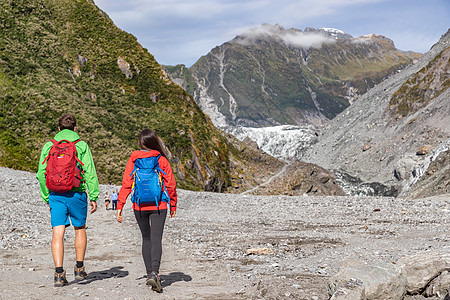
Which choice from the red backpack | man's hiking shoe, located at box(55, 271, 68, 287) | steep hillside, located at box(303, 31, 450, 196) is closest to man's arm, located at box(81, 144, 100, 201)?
the red backpack

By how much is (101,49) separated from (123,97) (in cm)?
1069

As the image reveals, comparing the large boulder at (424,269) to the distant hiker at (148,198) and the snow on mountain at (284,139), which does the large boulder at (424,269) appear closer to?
the distant hiker at (148,198)

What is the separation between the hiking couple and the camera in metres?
6.87

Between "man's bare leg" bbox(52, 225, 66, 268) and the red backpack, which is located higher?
the red backpack

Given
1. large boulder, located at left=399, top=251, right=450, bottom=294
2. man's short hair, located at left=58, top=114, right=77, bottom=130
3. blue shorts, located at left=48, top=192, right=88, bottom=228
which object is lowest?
large boulder, located at left=399, top=251, right=450, bottom=294

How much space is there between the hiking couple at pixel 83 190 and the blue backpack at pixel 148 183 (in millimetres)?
17

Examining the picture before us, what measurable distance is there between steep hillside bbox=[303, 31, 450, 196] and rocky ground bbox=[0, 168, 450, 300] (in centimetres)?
3233

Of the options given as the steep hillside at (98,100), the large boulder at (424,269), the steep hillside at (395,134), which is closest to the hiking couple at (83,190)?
the large boulder at (424,269)

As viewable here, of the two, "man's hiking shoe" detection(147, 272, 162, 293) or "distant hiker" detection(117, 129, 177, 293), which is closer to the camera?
"man's hiking shoe" detection(147, 272, 162, 293)

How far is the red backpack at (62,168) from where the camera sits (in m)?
6.84

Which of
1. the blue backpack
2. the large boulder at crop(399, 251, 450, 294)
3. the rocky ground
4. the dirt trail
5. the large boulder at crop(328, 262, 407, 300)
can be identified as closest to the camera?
the large boulder at crop(328, 262, 407, 300)

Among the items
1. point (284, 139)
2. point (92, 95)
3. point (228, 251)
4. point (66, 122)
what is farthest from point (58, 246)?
point (284, 139)

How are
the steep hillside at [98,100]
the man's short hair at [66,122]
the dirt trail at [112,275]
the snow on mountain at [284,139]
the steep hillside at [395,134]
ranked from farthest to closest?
the snow on mountain at [284,139]
the steep hillside at [395,134]
the steep hillside at [98,100]
the man's short hair at [66,122]
the dirt trail at [112,275]

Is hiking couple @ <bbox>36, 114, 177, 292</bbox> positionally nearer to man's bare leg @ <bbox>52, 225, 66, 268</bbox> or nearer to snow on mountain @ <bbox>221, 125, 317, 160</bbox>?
man's bare leg @ <bbox>52, 225, 66, 268</bbox>
